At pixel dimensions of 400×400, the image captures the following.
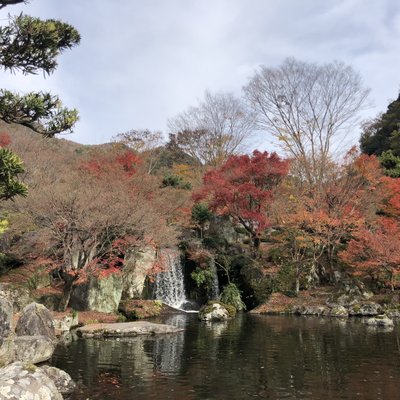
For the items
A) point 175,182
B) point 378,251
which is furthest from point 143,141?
point 378,251

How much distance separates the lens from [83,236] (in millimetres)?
20609

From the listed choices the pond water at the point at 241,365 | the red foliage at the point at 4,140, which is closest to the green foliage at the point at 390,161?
the pond water at the point at 241,365

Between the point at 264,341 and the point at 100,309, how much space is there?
33.7 ft

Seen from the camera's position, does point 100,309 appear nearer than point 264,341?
No

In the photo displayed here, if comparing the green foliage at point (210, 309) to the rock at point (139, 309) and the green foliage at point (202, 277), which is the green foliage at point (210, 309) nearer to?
the rock at point (139, 309)

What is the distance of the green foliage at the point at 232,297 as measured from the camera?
1085 inches

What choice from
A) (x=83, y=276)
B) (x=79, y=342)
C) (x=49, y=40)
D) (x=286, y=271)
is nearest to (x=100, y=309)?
(x=83, y=276)

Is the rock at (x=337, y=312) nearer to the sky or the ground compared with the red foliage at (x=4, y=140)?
nearer to the ground

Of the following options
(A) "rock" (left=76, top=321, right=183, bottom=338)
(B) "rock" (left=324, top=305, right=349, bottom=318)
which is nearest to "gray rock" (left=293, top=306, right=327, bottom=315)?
(B) "rock" (left=324, top=305, right=349, bottom=318)

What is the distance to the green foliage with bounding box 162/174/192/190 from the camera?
38456mm

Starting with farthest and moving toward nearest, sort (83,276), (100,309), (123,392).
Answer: (100,309)
(83,276)
(123,392)

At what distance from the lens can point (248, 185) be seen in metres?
28.6

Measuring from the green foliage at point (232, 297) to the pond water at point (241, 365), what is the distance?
8.83 meters

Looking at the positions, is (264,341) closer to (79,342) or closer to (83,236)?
(79,342)
